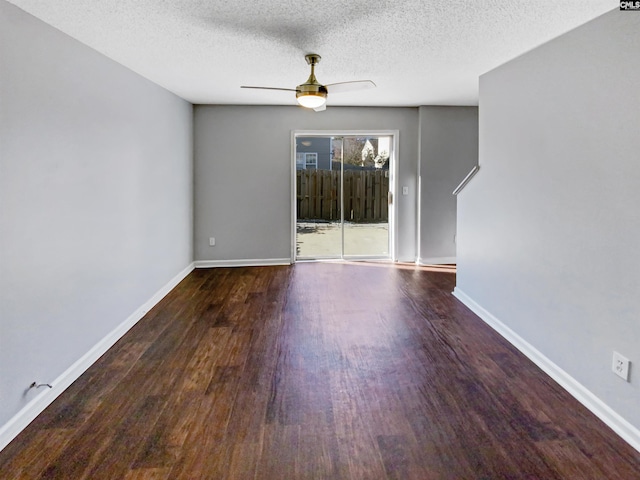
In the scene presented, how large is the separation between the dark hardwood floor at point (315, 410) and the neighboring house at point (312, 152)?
3086 mm

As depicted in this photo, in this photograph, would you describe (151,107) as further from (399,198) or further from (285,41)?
(399,198)

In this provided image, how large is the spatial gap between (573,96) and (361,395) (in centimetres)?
223

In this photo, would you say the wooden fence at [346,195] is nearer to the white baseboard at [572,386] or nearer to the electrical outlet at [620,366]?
the white baseboard at [572,386]

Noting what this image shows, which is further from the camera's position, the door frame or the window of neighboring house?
the window of neighboring house

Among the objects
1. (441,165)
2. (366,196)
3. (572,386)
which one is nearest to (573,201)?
(572,386)

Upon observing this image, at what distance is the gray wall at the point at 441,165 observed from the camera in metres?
6.07

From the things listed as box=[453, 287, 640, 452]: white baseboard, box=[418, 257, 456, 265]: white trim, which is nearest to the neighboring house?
box=[418, 257, 456, 265]: white trim

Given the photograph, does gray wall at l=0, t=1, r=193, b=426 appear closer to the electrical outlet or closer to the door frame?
the door frame

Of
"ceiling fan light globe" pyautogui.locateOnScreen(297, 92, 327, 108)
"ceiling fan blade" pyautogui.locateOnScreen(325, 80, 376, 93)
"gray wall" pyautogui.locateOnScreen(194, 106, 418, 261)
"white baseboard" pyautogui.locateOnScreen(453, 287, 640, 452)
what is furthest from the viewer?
"gray wall" pyautogui.locateOnScreen(194, 106, 418, 261)

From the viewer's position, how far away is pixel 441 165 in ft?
20.2

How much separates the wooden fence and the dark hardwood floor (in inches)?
114

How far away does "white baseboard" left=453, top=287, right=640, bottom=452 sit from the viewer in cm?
206

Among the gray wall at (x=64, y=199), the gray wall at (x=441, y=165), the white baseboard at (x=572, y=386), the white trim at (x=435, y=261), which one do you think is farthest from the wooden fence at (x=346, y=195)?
the white baseboard at (x=572, y=386)

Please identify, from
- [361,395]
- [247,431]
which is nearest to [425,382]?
[361,395]
